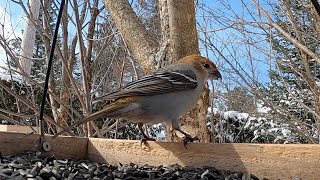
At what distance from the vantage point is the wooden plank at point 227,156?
1.19 m

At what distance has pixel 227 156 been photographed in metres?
1.35

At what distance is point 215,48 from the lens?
12.5 feet

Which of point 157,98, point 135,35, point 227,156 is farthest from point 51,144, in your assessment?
point 135,35

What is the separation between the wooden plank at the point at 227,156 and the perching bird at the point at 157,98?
0.07 metres

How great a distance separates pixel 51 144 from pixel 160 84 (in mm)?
466

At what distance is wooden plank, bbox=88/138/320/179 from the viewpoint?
47.0 inches

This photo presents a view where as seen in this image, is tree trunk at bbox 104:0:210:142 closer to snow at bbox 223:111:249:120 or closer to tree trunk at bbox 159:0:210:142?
tree trunk at bbox 159:0:210:142

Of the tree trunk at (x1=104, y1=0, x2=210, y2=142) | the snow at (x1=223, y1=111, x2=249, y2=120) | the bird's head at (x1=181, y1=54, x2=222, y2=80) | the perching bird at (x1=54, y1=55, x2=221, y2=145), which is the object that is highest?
the tree trunk at (x1=104, y1=0, x2=210, y2=142)

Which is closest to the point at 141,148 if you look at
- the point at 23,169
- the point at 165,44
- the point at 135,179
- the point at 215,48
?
the point at 135,179

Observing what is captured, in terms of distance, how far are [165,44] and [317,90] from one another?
1817mm

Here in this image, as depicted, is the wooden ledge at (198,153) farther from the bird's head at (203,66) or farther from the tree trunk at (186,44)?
the tree trunk at (186,44)

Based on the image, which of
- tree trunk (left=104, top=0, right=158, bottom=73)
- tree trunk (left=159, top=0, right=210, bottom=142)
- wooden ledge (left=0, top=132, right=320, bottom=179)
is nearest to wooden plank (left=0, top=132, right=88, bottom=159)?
wooden ledge (left=0, top=132, right=320, bottom=179)

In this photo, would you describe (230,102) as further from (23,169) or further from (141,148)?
(23,169)

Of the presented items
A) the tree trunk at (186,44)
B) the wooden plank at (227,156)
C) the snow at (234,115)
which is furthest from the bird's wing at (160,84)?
the snow at (234,115)
